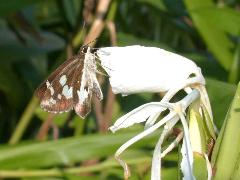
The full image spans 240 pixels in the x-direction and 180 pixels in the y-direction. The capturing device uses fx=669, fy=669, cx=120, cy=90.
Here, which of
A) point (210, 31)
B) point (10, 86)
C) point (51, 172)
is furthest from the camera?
point (10, 86)

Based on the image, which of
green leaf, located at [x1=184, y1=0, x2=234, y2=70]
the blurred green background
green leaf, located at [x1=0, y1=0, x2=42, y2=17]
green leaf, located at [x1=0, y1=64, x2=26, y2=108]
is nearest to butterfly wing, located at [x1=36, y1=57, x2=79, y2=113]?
the blurred green background

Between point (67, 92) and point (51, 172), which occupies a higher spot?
point (67, 92)

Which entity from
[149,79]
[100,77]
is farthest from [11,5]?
[149,79]

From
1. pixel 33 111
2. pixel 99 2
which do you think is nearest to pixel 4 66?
pixel 33 111

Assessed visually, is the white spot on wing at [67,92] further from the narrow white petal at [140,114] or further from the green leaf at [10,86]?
the green leaf at [10,86]

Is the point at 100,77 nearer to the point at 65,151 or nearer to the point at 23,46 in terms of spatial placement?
the point at 65,151

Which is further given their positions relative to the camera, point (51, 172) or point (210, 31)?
point (210, 31)

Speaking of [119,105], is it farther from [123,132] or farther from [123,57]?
[123,57]
